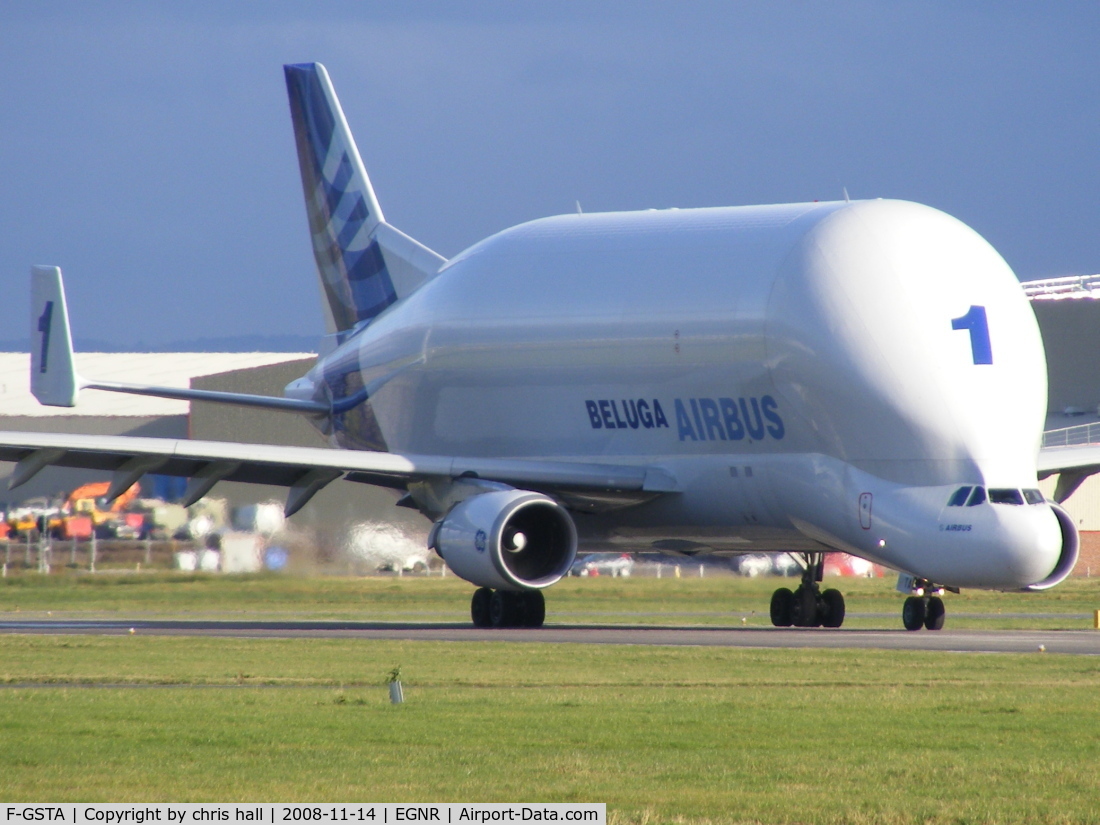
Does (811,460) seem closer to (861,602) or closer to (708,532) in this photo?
(708,532)

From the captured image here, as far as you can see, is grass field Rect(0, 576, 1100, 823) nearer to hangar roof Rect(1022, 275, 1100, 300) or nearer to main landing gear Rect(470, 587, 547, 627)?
main landing gear Rect(470, 587, 547, 627)

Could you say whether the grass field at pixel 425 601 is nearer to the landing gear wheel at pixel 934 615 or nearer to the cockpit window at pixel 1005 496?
the landing gear wheel at pixel 934 615

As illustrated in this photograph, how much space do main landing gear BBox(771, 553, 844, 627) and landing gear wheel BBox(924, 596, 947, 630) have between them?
3.03m

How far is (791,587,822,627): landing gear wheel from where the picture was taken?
3133cm

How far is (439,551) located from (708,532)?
4.27 m

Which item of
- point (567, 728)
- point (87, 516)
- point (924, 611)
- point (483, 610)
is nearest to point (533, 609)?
point (483, 610)

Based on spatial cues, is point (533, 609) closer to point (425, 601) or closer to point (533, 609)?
point (533, 609)

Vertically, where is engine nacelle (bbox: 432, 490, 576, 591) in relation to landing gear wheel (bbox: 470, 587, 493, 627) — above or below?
above

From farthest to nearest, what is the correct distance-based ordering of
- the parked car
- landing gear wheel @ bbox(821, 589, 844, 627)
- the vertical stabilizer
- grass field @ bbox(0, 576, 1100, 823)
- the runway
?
the parked car, the vertical stabilizer, landing gear wheel @ bbox(821, 589, 844, 627), the runway, grass field @ bbox(0, 576, 1100, 823)
